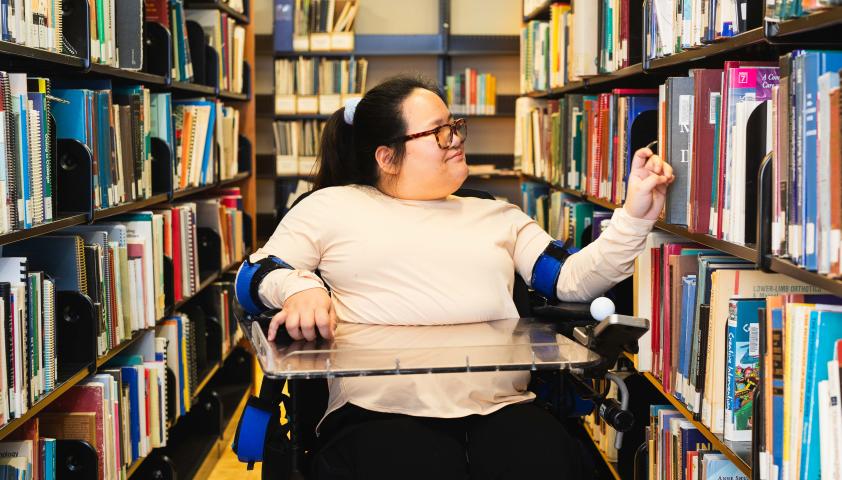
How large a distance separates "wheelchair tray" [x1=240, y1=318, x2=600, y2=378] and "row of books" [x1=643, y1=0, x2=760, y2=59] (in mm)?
646

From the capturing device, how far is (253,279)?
6.65ft

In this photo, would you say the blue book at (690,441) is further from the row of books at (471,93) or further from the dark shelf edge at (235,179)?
the row of books at (471,93)

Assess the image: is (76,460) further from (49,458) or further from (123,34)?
(123,34)

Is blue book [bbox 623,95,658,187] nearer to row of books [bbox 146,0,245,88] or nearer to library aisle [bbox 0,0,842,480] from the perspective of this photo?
library aisle [bbox 0,0,842,480]

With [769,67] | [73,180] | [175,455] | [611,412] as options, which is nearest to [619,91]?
[769,67]

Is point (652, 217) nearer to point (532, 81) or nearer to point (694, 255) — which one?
point (694, 255)

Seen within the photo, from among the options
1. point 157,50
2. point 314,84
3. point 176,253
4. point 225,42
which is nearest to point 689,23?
point 157,50

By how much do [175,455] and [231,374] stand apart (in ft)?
3.59

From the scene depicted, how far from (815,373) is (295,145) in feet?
15.6

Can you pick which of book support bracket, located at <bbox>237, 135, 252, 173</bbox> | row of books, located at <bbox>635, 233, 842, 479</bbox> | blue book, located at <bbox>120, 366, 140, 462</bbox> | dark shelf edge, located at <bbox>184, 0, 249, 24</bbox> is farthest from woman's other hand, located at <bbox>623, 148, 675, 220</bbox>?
book support bracket, located at <bbox>237, 135, 252, 173</bbox>

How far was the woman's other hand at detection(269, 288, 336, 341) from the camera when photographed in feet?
5.76

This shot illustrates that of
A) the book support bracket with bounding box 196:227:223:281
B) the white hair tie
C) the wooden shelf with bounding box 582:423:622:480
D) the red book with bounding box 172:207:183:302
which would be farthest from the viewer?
the book support bracket with bounding box 196:227:223:281

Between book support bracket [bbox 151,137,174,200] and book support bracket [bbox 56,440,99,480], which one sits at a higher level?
book support bracket [bbox 151,137,174,200]

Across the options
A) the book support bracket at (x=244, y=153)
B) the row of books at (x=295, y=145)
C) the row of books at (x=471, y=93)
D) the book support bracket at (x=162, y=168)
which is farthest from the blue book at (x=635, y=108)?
the row of books at (x=295, y=145)
